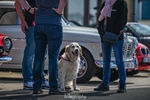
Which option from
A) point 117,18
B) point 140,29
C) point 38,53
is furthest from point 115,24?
point 140,29

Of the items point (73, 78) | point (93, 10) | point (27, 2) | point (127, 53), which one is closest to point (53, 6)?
Result: point (27, 2)

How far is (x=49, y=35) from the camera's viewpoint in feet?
24.0

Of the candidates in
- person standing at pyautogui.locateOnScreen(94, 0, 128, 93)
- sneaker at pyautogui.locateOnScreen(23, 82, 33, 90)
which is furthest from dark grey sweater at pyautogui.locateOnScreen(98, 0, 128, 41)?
sneaker at pyautogui.locateOnScreen(23, 82, 33, 90)

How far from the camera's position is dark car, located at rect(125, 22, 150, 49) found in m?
14.7

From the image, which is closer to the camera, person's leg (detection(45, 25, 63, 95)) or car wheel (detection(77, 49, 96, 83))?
person's leg (detection(45, 25, 63, 95))

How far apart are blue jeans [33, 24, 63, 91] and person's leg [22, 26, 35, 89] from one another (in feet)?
2.75

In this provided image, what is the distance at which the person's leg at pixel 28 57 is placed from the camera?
8250mm

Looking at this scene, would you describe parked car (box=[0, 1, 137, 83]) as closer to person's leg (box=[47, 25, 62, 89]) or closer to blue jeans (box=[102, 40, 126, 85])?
blue jeans (box=[102, 40, 126, 85])

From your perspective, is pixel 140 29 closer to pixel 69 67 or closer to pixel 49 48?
pixel 69 67

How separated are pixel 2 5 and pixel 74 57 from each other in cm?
266

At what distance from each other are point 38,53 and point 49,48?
0.67ft

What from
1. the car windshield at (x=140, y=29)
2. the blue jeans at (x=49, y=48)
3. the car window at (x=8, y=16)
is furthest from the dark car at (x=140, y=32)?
the blue jeans at (x=49, y=48)

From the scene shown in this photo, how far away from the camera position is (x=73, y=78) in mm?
8477

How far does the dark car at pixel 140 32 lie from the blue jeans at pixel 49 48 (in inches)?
294
